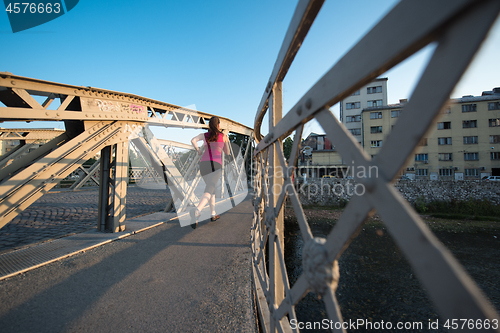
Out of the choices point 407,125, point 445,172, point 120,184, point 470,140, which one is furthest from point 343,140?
point 445,172

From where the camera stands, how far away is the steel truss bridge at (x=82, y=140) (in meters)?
2.79

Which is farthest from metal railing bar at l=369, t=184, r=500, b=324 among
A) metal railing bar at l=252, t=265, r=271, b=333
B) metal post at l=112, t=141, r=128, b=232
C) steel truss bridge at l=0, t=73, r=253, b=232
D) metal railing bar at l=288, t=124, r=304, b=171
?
metal post at l=112, t=141, r=128, b=232

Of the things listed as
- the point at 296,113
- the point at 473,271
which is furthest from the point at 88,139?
the point at 473,271

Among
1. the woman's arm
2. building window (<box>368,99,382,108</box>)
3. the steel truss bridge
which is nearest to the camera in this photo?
the steel truss bridge

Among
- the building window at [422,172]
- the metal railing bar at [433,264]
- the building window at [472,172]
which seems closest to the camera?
the metal railing bar at [433,264]

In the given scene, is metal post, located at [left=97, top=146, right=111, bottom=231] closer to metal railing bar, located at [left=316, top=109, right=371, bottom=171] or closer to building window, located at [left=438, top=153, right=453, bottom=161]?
metal railing bar, located at [left=316, top=109, right=371, bottom=171]

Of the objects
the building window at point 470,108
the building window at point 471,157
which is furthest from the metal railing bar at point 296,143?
the building window at point 471,157

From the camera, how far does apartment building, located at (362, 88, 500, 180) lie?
779 cm

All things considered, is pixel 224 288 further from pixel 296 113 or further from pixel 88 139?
pixel 88 139

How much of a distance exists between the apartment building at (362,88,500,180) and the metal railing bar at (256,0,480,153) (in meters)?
4.68

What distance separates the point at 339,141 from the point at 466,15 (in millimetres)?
367

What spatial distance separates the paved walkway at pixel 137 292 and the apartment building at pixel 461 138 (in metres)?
4.59

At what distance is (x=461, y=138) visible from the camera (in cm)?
1149

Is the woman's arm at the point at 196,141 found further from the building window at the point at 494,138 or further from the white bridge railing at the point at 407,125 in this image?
the building window at the point at 494,138
